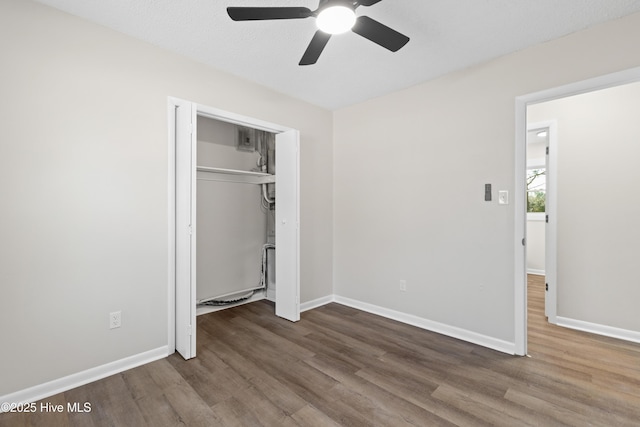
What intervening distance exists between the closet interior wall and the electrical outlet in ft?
4.03

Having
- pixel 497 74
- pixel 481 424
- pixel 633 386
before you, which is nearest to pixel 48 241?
pixel 481 424

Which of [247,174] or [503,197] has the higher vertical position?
[247,174]

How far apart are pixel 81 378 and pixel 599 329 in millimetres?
4437

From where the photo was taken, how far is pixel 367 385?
79.9 inches

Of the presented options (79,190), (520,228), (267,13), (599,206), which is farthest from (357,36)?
(599,206)

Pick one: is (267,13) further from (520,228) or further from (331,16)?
(520,228)

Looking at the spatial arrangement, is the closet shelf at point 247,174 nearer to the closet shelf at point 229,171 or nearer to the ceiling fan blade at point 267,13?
the closet shelf at point 229,171

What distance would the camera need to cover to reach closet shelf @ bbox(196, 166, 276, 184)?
3.45 m

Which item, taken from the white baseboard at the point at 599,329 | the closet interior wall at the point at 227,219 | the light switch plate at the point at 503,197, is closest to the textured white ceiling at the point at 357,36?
the closet interior wall at the point at 227,219

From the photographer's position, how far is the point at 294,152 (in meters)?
3.20

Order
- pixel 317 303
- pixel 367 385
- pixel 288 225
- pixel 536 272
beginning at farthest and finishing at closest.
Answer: pixel 536 272 → pixel 317 303 → pixel 288 225 → pixel 367 385

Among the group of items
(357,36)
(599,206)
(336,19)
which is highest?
(357,36)
